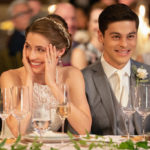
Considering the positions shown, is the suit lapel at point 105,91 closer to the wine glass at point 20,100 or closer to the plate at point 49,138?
the plate at point 49,138

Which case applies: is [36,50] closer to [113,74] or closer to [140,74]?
[113,74]

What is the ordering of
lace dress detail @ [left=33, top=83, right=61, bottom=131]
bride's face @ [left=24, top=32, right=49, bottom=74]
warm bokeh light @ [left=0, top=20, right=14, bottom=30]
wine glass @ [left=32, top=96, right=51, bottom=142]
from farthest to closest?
1. warm bokeh light @ [left=0, top=20, right=14, bottom=30]
2. lace dress detail @ [left=33, top=83, right=61, bottom=131]
3. bride's face @ [left=24, top=32, right=49, bottom=74]
4. wine glass @ [left=32, top=96, right=51, bottom=142]

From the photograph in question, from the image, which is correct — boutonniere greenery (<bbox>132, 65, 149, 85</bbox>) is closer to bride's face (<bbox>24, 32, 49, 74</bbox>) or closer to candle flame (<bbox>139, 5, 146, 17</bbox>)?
bride's face (<bbox>24, 32, 49, 74</bbox>)

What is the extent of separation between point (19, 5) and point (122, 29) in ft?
11.2

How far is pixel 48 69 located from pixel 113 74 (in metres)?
0.65

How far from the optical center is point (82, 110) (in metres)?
3.50

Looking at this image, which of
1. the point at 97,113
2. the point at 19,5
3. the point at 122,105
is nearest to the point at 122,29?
the point at 97,113

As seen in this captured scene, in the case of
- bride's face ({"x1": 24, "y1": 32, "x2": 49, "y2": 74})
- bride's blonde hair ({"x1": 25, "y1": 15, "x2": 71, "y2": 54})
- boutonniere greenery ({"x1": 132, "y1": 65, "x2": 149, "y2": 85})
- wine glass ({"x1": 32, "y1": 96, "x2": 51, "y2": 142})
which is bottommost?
wine glass ({"x1": 32, "y1": 96, "x2": 51, "y2": 142})

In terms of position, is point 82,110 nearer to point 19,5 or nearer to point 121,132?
point 121,132

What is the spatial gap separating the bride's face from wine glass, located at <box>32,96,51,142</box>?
963 millimetres

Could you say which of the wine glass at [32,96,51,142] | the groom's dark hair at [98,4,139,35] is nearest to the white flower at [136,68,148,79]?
the groom's dark hair at [98,4,139,35]

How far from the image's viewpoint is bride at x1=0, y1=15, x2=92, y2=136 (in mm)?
3414

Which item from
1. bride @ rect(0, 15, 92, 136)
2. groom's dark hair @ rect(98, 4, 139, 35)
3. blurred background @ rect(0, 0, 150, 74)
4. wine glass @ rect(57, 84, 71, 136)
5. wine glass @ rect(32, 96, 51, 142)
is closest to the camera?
wine glass @ rect(32, 96, 51, 142)

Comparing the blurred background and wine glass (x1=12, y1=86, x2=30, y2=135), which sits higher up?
the blurred background
